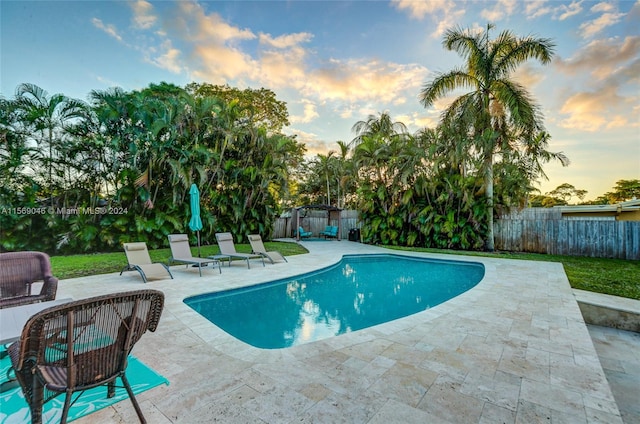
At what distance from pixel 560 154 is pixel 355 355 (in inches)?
543

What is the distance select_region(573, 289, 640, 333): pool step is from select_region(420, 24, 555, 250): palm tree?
755cm

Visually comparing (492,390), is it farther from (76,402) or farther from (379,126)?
(379,126)

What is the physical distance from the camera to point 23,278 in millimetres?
3756

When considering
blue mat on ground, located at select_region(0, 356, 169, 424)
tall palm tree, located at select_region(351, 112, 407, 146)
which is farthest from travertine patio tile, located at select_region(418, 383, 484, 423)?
tall palm tree, located at select_region(351, 112, 407, 146)

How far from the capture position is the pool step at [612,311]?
4.66 m

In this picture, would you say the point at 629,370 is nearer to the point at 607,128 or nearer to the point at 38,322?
the point at 38,322

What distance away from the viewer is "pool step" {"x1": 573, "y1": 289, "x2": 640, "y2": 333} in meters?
4.66

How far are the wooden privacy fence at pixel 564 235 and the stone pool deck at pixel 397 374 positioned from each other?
9438 millimetres

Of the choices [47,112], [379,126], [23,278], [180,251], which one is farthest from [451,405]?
[379,126]

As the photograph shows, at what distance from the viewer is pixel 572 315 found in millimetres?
4457

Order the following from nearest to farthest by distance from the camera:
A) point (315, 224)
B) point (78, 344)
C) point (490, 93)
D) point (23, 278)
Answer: point (78, 344) → point (23, 278) → point (490, 93) → point (315, 224)

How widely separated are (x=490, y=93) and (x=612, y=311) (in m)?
10.4

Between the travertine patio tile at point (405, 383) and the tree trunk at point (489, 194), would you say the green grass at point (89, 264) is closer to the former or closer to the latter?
the travertine patio tile at point (405, 383)

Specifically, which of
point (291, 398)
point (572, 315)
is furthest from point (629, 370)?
point (291, 398)
